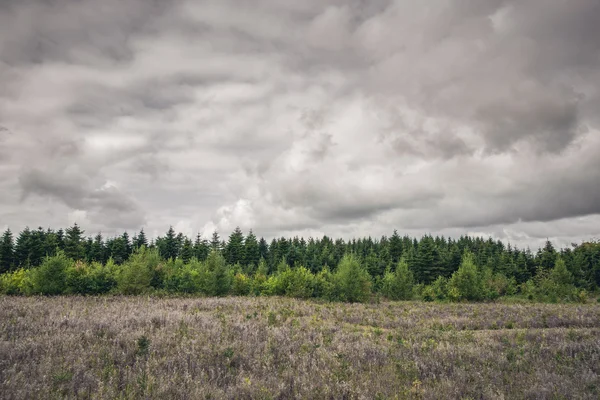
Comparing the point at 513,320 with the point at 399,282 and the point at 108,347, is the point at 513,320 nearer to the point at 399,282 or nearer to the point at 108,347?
the point at 399,282

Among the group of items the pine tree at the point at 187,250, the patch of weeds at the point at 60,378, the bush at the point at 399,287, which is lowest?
Answer: the bush at the point at 399,287

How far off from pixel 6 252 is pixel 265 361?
68962mm

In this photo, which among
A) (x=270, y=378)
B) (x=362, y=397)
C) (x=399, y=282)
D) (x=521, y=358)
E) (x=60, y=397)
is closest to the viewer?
(x=60, y=397)

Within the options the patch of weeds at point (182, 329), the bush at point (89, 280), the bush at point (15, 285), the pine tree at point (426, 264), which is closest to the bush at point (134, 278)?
the bush at point (89, 280)

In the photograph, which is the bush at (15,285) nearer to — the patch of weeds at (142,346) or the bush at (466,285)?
the patch of weeds at (142,346)

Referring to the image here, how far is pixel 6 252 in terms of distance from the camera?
56.9 metres

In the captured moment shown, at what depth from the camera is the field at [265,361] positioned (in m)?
7.41

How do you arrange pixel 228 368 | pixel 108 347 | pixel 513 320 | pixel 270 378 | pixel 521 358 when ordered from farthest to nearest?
pixel 513 320 → pixel 521 358 → pixel 108 347 → pixel 228 368 → pixel 270 378

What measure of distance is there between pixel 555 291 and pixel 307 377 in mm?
41118

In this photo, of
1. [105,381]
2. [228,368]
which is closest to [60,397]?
[105,381]

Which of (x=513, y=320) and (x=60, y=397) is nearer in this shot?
(x=60, y=397)

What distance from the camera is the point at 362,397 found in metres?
6.98

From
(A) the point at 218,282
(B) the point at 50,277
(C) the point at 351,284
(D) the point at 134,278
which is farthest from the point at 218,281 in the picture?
(B) the point at 50,277

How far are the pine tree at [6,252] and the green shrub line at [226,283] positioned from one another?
30961 millimetres
